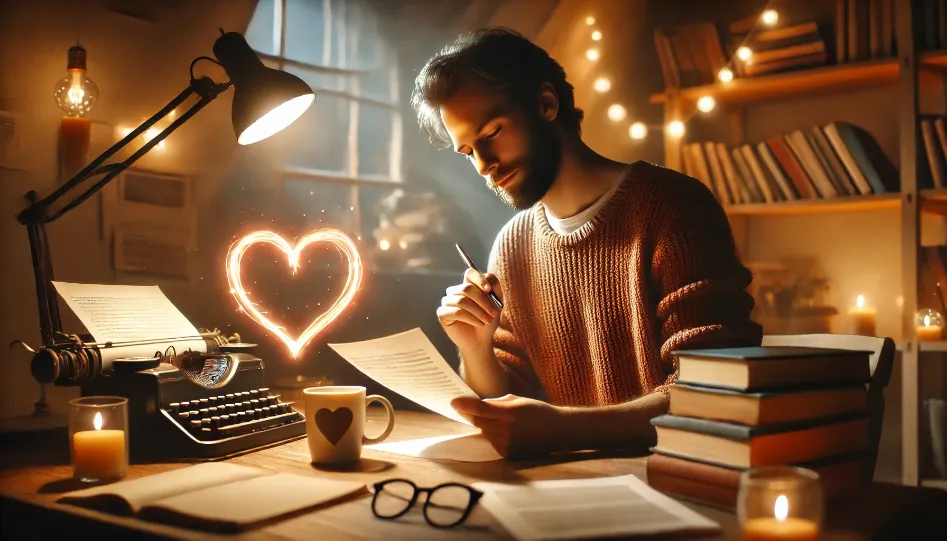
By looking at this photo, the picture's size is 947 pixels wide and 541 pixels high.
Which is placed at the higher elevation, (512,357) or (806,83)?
(806,83)

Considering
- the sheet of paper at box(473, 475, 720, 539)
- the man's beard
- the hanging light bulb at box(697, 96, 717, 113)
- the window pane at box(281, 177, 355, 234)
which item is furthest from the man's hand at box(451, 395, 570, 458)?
the hanging light bulb at box(697, 96, 717, 113)

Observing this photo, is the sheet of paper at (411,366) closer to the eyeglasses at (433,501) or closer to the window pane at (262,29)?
the eyeglasses at (433,501)

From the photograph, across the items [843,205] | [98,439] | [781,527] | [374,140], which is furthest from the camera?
[843,205]

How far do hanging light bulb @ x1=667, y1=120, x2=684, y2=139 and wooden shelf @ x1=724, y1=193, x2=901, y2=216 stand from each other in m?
0.37

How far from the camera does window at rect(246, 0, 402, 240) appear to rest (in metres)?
2.12

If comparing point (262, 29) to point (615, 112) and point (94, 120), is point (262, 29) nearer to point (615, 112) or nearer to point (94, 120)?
point (94, 120)

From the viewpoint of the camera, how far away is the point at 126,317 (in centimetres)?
133

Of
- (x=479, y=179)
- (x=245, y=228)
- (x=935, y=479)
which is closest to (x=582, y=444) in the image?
(x=245, y=228)

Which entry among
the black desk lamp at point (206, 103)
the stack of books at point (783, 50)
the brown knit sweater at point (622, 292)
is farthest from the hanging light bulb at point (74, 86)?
the stack of books at point (783, 50)

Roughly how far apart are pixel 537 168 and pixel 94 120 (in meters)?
0.96

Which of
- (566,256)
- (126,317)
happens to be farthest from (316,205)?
(126,317)

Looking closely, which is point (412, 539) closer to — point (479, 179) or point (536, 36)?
point (479, 179)

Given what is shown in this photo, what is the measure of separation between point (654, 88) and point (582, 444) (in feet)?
8.11

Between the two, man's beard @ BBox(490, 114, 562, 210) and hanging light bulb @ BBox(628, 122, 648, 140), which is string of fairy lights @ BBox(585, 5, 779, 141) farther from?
man's beard @ BBox(490, 114, 562, 210)
